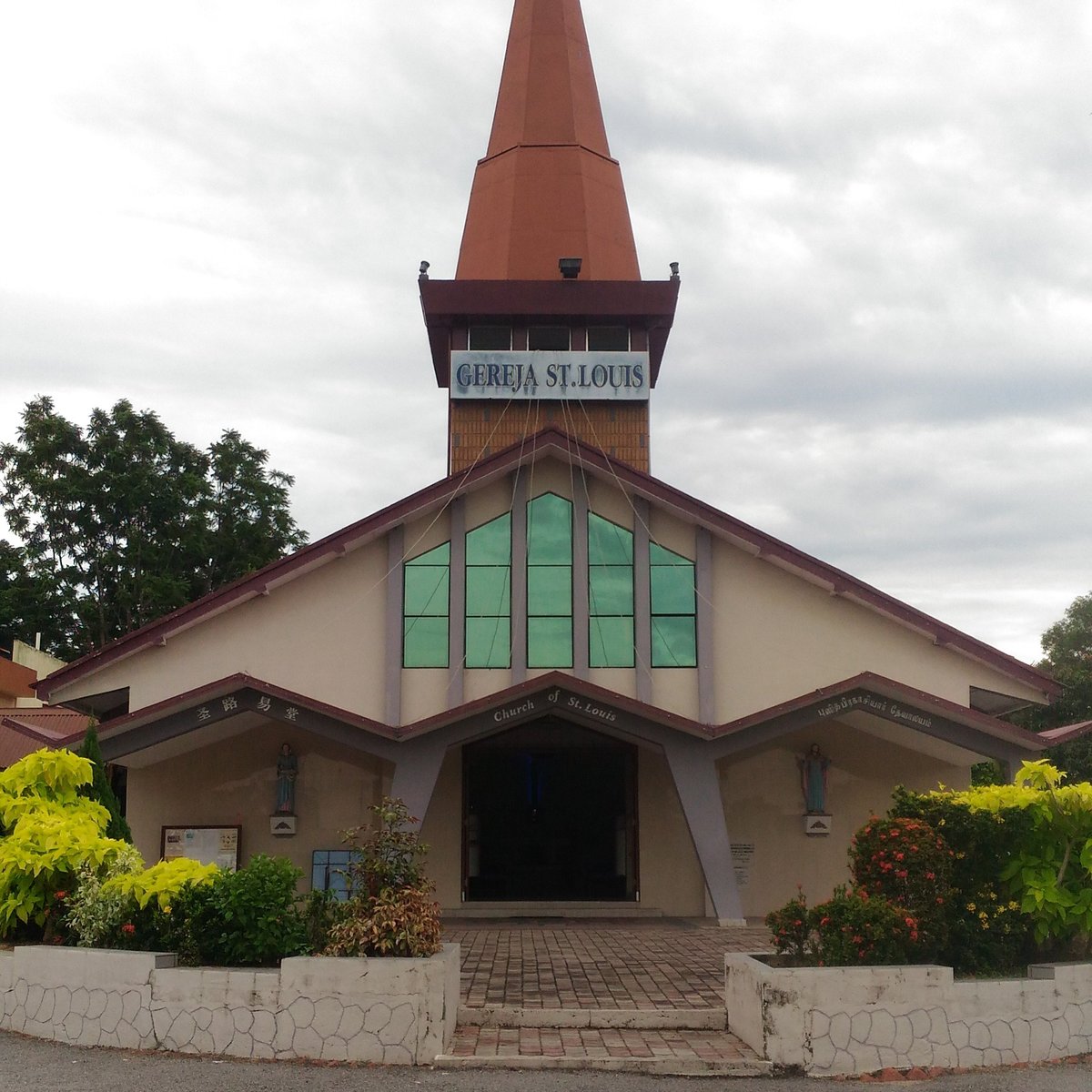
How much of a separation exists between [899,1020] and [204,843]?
12.1 m

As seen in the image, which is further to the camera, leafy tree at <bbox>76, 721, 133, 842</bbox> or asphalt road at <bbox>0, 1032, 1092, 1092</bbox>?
leafy tree at <bbox>76, 721, 133, 842</bbox>

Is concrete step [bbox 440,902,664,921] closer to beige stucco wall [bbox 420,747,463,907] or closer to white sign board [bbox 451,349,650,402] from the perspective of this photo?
beige stucco wall [bbox 420,747,463,907]

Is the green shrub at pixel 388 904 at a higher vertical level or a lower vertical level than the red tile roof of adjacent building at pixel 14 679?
lower

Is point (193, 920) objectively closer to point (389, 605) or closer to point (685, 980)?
point (685, 980)

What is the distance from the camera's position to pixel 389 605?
18359 mm

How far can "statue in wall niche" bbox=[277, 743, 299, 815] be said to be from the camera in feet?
59.7

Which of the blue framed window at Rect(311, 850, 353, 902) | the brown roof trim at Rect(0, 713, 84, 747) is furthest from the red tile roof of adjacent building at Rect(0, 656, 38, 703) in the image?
the blue framed window at Rect(311, 850, 353, 902)

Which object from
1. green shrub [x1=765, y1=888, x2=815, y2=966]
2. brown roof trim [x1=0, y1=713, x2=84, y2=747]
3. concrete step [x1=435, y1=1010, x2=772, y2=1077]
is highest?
brown roof trim [x1=0, y1=713, x2=84, y2=747]

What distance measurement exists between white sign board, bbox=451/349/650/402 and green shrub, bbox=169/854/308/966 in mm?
14055

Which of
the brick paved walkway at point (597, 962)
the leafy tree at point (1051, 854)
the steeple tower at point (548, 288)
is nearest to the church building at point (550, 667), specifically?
the brick paved walkway at point (597, 962)

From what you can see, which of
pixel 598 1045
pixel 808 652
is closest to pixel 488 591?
pixel 808 652

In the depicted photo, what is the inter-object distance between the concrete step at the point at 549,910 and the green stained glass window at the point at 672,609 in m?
3.65

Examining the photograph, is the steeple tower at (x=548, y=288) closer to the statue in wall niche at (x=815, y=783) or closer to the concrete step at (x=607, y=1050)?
the statue in wall niche at (x=815, y=783)

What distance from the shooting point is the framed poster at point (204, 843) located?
18141 millimetres
